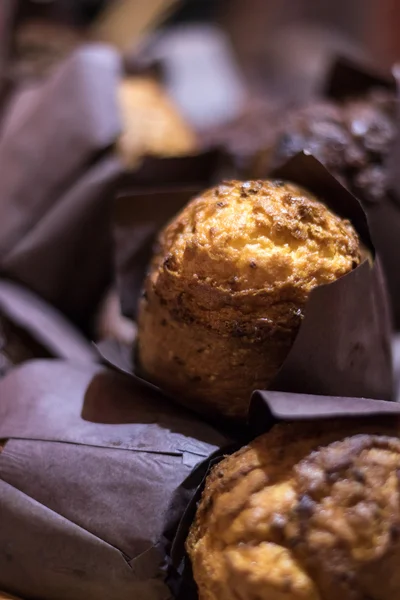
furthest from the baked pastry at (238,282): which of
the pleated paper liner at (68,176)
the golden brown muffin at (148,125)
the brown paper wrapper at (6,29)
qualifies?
the brown paper wrapper at (6,29)

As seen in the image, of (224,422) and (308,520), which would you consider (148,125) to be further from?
(308,520)

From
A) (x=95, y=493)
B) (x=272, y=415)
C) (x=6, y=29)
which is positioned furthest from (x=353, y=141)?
(x=6, y=29)

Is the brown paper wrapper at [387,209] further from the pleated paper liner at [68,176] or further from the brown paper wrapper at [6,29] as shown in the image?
the brown paper wrapper at [6,29]

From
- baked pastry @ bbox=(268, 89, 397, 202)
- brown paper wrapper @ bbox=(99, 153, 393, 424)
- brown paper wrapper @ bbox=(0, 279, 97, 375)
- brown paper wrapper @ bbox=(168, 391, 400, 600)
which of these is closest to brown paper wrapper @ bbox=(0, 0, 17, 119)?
brown paper wrapper @ bbox=(0, 279, 97, 375)

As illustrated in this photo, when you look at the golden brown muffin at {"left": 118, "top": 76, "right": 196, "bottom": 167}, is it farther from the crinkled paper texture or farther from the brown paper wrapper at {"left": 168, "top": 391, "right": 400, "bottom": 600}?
the brown paper wrapper at {"left": 168, "top": 391, "right": 400, "bottom": 600}

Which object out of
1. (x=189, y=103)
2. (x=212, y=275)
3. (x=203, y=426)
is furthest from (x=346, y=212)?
(x=189, y=103)

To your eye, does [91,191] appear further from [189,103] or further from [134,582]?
[189,103]

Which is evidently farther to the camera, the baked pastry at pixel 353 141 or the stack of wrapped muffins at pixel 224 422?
the baked pastry at pixel 353 141
